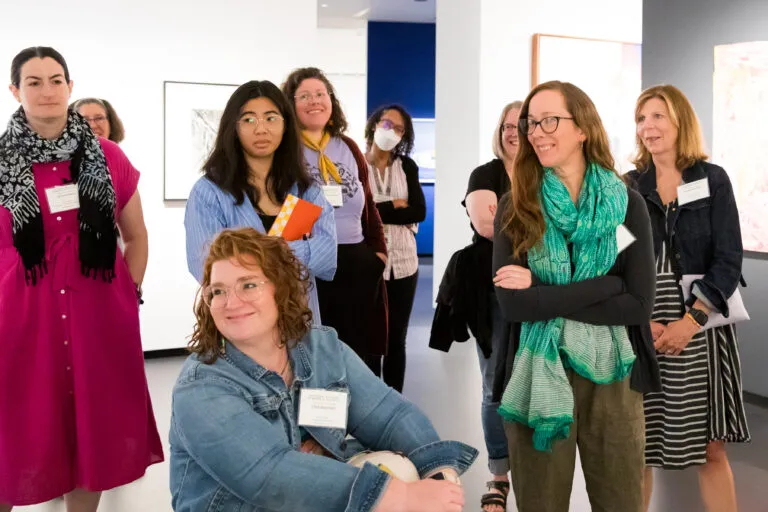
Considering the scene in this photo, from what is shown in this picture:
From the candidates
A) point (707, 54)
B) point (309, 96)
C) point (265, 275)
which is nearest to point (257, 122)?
point (309, 96)

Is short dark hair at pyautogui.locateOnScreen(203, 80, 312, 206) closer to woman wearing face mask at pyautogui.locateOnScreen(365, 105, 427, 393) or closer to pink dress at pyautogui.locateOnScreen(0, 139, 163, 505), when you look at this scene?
pink dress at pyautogui.locateOnScreen(0, 139, 163, 505)

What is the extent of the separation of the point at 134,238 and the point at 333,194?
0.81 m

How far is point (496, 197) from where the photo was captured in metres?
3.30

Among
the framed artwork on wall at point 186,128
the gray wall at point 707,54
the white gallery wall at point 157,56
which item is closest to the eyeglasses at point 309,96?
the gray wall at point 707,54

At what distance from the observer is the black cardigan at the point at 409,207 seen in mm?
4742

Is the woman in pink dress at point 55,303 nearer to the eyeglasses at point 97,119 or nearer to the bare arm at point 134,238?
the bare arm at point 134,238

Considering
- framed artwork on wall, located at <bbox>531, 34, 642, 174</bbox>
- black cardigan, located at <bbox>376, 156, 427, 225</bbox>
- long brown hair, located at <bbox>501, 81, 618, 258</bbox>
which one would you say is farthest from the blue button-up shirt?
framed artwork on wall, located at <bbox>531, 34, 642, 174</bbox>

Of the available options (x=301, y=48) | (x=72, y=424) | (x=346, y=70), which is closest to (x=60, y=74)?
(x=72, y=424)

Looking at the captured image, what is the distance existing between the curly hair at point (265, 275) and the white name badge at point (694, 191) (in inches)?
61.7

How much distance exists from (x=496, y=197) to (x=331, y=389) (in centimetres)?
157

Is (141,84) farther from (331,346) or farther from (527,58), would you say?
(331,346)

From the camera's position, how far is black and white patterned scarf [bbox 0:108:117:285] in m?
2.90

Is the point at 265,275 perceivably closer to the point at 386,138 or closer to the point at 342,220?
the point at 342,220

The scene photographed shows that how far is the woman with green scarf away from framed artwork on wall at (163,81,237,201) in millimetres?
4570
